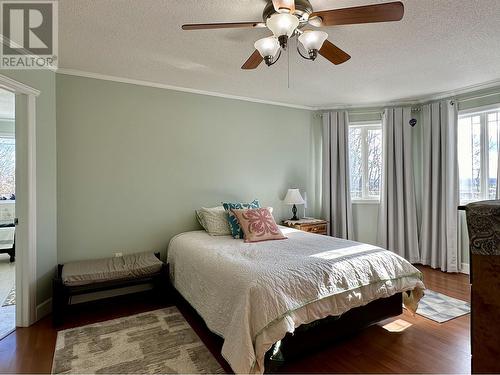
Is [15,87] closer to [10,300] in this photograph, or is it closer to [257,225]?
[10,300]

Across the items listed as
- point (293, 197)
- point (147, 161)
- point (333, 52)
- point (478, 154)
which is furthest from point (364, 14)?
point (478, 154)

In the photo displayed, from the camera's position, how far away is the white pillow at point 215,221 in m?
3.43

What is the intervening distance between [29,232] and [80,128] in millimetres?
1215

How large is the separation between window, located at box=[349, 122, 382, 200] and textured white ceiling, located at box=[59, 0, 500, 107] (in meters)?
0.87

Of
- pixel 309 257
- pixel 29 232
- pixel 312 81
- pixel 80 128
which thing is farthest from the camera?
pixel 312 81

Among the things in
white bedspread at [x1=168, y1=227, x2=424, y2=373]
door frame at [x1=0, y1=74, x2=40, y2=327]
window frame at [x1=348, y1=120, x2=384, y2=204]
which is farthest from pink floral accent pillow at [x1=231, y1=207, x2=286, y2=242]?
window frame at [x1=348, y1=120, x2=384, y2=204]

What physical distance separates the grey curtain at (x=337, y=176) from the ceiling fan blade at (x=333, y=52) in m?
2.53

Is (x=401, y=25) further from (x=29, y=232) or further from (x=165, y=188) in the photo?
(x=29, y=232)

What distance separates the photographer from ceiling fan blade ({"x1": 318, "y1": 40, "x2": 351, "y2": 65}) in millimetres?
2064

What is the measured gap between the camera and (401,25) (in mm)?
2240

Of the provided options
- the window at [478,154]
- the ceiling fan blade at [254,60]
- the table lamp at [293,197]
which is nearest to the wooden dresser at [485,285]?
the ceiling fan blade at [254,60]

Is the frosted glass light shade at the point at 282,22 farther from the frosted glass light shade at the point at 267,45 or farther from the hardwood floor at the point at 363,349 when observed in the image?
the hardwood floor at the point at 363,349

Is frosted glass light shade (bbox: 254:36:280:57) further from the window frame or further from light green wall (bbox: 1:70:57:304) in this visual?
the window frame

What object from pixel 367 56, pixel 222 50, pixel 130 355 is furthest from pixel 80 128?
pixel 367 56
